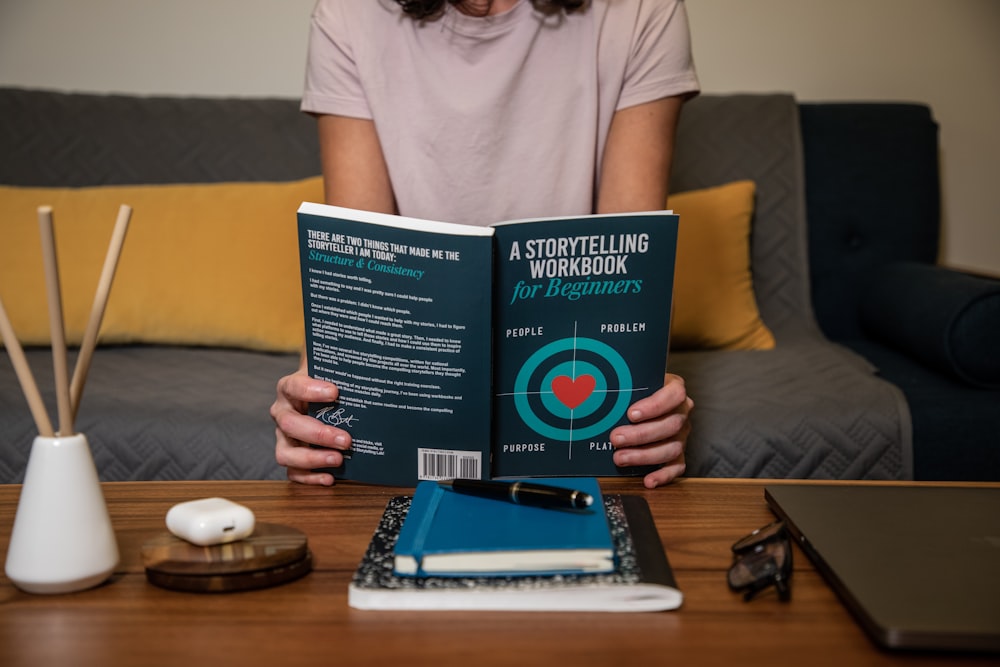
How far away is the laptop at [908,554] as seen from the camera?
0.53 meters

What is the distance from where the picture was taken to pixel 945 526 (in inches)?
26.8

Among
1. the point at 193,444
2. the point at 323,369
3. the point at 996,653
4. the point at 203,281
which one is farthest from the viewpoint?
the point at 203,281

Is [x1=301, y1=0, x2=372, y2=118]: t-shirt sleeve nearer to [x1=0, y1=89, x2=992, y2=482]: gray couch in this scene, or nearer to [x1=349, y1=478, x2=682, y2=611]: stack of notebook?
[x1=0, y1=89, x2=992, y2=482]: gray couch

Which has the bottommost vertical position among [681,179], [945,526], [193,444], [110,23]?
[193,444]

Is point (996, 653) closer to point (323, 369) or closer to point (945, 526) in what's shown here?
point (945, 526)

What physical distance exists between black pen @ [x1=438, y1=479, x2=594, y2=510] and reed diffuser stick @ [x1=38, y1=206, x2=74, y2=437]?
275 millimetres

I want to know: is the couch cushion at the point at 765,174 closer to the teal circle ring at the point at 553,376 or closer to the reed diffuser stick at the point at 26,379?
the teal circle ring at the point at 553,376

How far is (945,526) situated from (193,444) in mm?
1046

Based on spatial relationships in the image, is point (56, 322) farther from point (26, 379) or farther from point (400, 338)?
point (400, 338)

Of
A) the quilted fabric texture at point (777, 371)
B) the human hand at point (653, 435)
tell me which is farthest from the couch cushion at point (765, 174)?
the human hand at point (653, 435)

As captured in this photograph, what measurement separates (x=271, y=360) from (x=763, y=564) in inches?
50.2

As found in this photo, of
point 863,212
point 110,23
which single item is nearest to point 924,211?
point 863,212

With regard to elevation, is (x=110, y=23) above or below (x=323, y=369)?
above
